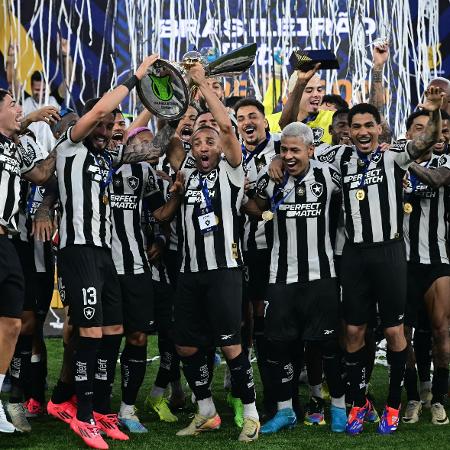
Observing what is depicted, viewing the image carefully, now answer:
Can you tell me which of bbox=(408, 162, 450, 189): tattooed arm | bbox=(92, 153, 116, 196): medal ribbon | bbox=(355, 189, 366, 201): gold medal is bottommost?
bbox=(355, 189, 366, 201): gold medal

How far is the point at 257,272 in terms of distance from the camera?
6.59 meters

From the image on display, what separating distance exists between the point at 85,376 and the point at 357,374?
149 centimetres

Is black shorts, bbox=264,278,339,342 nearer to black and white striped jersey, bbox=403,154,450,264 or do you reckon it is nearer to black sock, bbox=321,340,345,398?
black sock, bbox=321,340,345,398

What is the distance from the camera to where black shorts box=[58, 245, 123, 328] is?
18.3ft

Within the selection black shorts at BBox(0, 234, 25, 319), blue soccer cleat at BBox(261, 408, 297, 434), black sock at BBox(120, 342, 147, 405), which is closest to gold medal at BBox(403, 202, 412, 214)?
blue soccer cleat at BBox(261, 408, 297, 434)

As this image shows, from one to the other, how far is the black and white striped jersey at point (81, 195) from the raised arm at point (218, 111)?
644 mm

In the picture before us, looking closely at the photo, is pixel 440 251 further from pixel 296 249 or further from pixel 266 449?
pixel 266 449

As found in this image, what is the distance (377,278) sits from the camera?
5.88 metres

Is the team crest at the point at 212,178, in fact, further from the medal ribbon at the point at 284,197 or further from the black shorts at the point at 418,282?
the black shorts at the point at 418,282

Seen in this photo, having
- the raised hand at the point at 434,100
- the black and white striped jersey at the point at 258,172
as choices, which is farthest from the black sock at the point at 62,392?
the raised hand at the point at 434,100

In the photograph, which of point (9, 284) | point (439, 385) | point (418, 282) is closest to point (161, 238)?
point (9, 284)

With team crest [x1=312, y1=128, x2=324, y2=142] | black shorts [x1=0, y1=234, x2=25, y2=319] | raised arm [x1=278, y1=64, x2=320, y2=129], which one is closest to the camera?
black shorts [x1=0, y1=234, x2=25, y2=319]

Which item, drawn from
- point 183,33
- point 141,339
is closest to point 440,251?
point 141,339

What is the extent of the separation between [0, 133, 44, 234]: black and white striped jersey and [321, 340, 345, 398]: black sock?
5.85ft
